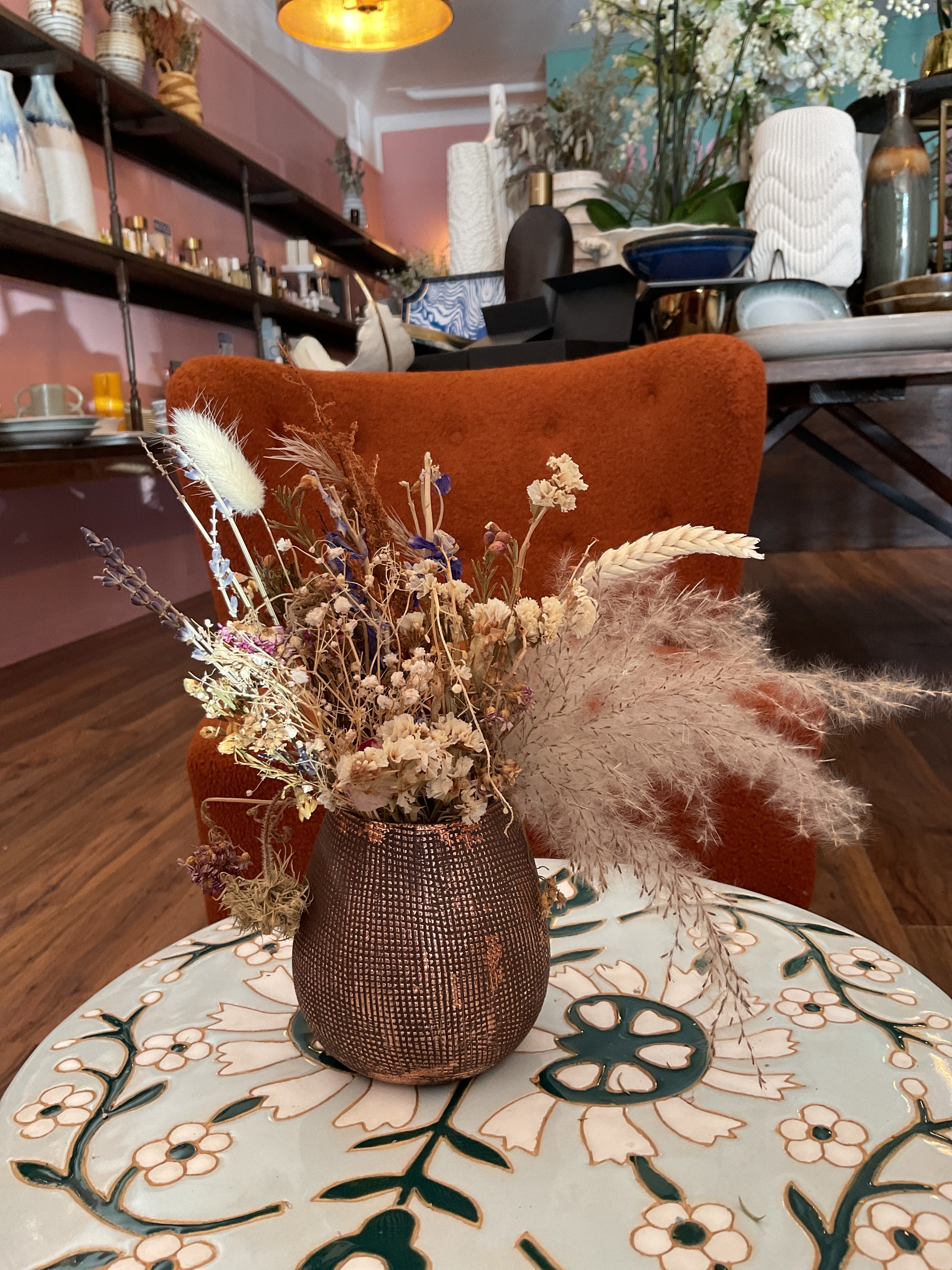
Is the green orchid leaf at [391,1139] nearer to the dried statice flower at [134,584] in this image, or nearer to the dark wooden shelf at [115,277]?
the dried statice flower at [134,584]

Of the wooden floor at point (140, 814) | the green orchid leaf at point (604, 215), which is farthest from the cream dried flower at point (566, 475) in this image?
the green orchid leaf at point (604, 215)

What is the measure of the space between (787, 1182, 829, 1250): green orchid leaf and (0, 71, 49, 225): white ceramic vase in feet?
10.0

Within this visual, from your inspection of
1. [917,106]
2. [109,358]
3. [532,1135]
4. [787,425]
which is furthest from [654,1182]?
[109,358]

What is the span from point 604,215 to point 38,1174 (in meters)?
1.90

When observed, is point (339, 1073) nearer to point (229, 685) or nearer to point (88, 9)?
point (229, 685)

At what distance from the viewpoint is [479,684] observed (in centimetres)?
50

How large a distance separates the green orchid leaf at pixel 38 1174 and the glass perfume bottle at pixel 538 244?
5.18ft

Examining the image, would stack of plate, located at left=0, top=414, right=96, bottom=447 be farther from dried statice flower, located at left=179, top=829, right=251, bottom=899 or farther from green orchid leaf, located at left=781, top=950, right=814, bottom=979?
green orchid leaf, located at left=781, top=950, right=814, bottom=979

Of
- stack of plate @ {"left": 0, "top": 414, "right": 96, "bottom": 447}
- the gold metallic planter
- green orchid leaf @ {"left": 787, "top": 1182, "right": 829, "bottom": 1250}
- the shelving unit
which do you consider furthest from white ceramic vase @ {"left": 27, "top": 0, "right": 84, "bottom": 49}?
green orchid leaf @ {"left": 787, "top": 1182, "right": 829, "bottom": 1250}

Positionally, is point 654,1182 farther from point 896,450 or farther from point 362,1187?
point 896,450

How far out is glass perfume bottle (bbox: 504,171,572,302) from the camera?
1.78 meters

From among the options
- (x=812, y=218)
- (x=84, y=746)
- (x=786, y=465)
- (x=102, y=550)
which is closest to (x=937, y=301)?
(x=812, y=218)

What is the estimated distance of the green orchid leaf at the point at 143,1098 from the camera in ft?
1.65

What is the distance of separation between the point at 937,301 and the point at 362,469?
1.22 meters
